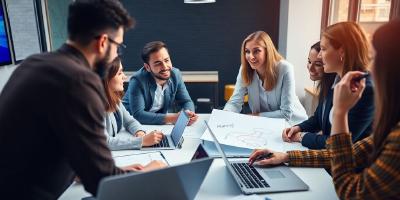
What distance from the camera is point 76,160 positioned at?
2.80 feet

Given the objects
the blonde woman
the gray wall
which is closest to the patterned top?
the blonde woman

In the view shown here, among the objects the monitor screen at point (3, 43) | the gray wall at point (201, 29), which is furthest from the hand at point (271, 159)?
the gray wall at point (201, 29)

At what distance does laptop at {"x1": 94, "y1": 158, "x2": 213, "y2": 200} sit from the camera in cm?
78

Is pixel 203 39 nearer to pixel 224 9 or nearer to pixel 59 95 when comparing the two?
pixel 224 9

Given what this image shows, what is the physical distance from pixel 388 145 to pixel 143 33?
3.98m

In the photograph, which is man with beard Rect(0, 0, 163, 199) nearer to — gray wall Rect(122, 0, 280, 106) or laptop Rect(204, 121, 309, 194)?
laptop Rect(204, 121, 309, 194)

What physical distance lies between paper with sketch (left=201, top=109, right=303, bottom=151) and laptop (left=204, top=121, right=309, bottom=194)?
0.72 ft

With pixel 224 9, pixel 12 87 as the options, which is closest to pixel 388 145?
pixel 12 87

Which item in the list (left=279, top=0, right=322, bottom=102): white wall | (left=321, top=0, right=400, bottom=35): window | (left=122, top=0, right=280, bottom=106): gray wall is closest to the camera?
(left=321, top=0, right=400, bottom=35): window

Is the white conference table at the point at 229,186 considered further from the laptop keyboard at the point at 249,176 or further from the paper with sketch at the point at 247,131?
the paper with sketch at the point at 247,131

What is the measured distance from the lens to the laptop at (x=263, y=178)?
1.18m

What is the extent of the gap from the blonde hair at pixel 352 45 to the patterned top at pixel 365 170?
1.44ft

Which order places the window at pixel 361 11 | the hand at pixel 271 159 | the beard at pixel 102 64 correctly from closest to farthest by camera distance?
the beard at pixel 102 64 < the hand at pixel 271 159 < the window at pixel 361 11

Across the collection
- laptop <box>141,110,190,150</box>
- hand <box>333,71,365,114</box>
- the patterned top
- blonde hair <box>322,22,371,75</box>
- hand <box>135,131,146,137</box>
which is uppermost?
blonde hair <box>322,22,371,75</box>
